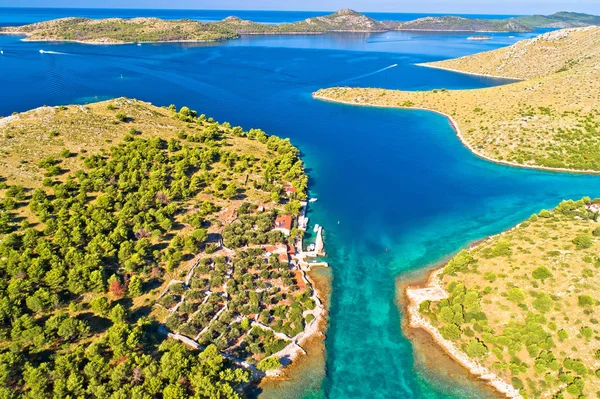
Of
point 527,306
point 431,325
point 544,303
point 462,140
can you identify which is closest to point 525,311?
point 527,306

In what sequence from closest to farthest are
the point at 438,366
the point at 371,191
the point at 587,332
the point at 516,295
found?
the point at 587,332, the point at 438,366, the point at 516,295, the point at 371,191

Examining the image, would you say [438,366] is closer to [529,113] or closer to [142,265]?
[142,265]

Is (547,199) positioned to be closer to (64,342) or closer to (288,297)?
(288,297)

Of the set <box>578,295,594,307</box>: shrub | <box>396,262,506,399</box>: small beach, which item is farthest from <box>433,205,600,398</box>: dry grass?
<box>396,262,506,399</box>: small beach

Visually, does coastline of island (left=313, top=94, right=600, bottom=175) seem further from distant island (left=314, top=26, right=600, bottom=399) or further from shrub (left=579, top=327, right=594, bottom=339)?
shrub (left=579, top=327, right=594, bottom=339)

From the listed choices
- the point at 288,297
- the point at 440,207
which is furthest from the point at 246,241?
the point at 440,207

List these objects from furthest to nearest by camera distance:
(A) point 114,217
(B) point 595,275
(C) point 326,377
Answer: (A) point 114,217, (B) point 595,275, (C) point 326,377

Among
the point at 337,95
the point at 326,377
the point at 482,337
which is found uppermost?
the point at 337,95
